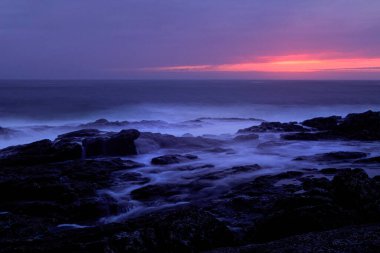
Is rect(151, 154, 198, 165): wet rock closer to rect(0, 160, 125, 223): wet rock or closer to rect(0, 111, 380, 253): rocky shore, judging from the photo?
rect(0, 111, 380, 253): rocky shore

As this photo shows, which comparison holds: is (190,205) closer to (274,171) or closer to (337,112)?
(274,171)

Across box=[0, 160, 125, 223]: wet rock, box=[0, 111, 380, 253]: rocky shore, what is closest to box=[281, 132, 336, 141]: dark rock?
box=[0, 111, 380, 253]: rocky shore

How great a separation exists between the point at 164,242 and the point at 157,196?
409 cm

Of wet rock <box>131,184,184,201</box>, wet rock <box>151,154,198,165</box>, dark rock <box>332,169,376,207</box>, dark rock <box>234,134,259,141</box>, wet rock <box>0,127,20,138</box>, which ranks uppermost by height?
dark rock <box>332,169,376,207</box>

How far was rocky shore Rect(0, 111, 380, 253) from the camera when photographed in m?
6.36

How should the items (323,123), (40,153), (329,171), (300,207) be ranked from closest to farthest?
(300,207) < (329,171) < (40,153) < (323,123)

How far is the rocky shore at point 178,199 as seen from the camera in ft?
20.9

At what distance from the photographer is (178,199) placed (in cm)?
1008

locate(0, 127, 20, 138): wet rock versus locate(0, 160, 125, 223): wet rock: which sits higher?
locate(0, 160, 125, 223): wet rock

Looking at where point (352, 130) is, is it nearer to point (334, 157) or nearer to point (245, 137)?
point (245, 137)

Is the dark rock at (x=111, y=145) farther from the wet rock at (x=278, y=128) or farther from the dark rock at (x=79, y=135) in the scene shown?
the wet rock at (x=278, y=128)

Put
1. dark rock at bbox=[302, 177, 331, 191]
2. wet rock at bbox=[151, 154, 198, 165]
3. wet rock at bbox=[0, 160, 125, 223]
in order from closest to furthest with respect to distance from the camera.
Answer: wet rock at bbox=[0, 160, 125, 223] < dark rock at bbox=[302, 177, 331, 191] < wet rock at bbox=[151, 154, 198, 165]

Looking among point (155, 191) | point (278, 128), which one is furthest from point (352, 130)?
point (155, 191)

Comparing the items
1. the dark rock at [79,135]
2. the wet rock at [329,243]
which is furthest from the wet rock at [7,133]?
the wet rock at [329,243]
